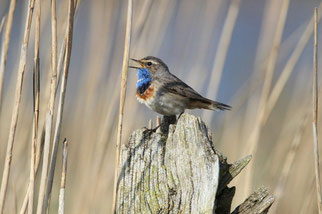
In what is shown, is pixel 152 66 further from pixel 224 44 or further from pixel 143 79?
pixel 224 44

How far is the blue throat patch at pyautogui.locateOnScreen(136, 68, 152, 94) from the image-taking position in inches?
154

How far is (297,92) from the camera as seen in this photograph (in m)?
5.96

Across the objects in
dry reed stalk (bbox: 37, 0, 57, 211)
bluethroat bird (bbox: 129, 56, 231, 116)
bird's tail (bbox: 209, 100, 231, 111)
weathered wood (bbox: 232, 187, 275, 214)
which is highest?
bluethroat bird (bbox: 129, 56, 231, 116)

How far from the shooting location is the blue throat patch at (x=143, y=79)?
12.9 feet

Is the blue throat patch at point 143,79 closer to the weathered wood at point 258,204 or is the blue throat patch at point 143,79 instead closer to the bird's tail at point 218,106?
the bird's tail at point 218,106

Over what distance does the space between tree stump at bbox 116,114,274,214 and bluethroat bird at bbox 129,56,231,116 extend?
1.62m

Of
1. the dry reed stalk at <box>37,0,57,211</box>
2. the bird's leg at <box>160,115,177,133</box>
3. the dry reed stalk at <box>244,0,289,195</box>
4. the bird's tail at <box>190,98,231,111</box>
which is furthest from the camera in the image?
the bird's tail at <box>190,98,231,111</box>

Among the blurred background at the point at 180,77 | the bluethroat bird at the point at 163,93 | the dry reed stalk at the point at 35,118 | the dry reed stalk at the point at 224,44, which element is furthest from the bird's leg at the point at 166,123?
the dry reed stalk at the point at 35,118

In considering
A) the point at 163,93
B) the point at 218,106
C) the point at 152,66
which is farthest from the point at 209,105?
the point at 152,66

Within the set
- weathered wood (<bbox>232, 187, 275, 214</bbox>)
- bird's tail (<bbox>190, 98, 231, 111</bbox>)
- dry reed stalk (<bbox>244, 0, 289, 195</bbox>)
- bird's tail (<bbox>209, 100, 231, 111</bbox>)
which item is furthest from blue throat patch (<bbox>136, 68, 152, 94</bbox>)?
weathered wood (<bbox>232, 187, 275, 214</bbox>)

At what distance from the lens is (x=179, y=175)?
1.96m

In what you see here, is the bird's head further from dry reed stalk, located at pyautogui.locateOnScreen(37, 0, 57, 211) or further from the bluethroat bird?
dry reed stalk, located at pyautogui.locateOnScreen(37, 0, 57, 211)

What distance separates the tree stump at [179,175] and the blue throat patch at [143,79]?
1.79 m

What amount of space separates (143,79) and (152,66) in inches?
4.9
